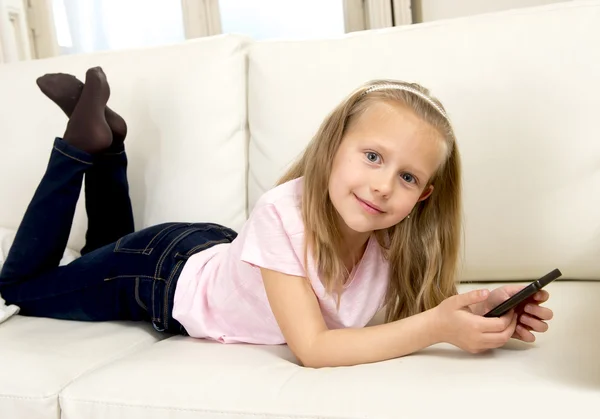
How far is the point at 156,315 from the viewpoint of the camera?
4.01 feet

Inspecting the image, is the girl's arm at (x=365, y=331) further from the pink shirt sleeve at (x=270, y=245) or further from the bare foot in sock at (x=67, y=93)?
the bare foot in sock at (x=67, y=93)

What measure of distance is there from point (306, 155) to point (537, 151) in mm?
443

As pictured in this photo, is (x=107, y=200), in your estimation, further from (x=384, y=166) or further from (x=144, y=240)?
(x=384, y=166)

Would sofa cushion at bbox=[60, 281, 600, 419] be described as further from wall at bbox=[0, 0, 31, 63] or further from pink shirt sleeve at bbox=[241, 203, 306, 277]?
wall at bbox=[0, 0, 31, 63]

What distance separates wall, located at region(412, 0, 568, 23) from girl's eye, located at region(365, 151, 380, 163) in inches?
57.2

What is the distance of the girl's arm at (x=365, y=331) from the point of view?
0.89 metres

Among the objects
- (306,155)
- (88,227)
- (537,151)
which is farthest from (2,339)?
(537,151)

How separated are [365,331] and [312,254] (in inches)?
5.7

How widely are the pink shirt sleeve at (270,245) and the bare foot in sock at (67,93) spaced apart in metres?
0.53

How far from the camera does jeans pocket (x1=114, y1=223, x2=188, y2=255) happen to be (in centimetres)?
130

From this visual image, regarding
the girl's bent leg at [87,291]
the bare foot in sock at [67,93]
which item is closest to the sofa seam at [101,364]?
the girl's bent leg at [87,291]

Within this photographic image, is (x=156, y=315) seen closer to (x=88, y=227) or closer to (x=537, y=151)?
(x=88, y=227)

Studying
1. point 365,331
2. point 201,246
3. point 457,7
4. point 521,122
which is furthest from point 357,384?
point 457,7

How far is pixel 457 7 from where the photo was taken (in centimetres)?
233
